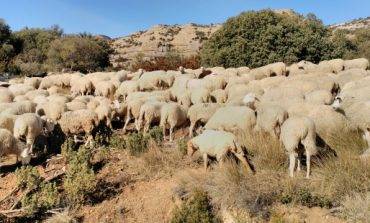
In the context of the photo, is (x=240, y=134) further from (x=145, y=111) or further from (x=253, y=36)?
(x=253, y=36)

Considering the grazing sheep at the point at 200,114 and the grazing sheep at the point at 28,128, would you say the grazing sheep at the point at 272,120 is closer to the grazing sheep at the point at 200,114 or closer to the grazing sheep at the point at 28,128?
the grazing sheep at the point at 200,114

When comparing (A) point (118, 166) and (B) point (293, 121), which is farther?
(A) point (118, 166)

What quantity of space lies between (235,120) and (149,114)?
3220mm

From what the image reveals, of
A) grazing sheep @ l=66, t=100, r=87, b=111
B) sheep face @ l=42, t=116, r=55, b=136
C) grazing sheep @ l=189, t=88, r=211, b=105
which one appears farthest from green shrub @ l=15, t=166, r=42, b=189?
grazing sheep @ l=189, t=88, r=211, b=105

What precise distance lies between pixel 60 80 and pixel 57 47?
2273 centimetres

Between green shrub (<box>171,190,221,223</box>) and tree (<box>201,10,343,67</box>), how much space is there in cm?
2378

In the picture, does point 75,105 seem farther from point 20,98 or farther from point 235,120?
point 235,120

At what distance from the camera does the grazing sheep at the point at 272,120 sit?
1284cm

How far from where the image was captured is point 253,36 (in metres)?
34.6

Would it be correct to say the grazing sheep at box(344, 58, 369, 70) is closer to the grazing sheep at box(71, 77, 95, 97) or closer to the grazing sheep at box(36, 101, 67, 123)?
the grazing sheep at box(71, 77, 95, 97)

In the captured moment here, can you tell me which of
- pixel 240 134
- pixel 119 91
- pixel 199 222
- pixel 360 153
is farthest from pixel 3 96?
pixel 360 153

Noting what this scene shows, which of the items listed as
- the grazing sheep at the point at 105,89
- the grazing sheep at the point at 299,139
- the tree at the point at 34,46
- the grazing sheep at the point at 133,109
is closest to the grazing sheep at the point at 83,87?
the grazing sheep at the point at 105,89

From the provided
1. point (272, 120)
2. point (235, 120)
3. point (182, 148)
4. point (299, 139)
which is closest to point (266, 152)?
point (299, 139)

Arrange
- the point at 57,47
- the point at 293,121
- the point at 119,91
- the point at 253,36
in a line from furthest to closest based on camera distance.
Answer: the point at 57,47
the point at 253,36
the point at 119,91
the point at 293,121
